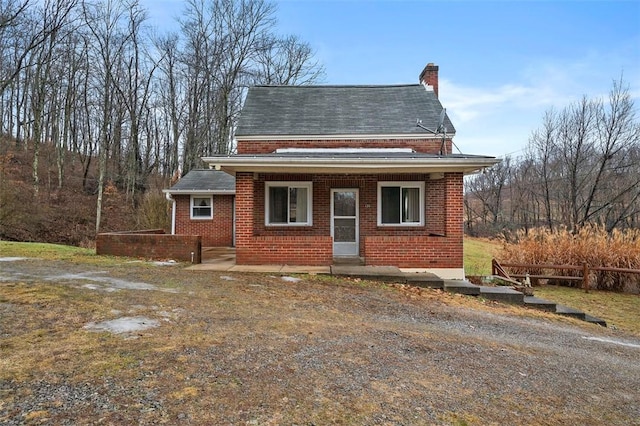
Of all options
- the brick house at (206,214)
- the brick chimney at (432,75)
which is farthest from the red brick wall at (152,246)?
the brick chimney at (432,75)

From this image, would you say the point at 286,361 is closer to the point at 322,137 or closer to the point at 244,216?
the point at 244,216

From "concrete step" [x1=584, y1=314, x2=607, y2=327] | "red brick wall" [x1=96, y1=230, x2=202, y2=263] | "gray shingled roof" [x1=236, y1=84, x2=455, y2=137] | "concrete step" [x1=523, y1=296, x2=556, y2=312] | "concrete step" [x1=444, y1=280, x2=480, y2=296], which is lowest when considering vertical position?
"concrete step" [x1=584, y1=314, x2=607, y2=327]

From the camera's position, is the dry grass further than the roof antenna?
No

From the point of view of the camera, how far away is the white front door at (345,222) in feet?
37.8

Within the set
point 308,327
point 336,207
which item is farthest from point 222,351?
point 336,207

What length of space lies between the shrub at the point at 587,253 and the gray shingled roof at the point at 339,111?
526cm

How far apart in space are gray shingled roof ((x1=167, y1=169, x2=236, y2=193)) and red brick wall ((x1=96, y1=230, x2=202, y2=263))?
15.1ft

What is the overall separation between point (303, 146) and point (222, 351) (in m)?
9.80

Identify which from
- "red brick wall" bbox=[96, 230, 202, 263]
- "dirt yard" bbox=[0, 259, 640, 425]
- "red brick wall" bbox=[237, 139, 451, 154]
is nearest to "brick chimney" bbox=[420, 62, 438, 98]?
"red brick wall" bbox=[237, 139, 451, 154]

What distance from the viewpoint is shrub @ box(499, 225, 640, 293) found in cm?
1241

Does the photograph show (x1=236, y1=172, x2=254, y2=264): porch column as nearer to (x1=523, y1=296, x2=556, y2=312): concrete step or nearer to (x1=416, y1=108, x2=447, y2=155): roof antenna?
(x1=416, y1=108, x2=447, y2=155): roof antenna

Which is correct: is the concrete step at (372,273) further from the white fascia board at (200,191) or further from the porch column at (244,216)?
the white fascia board at (200,191)

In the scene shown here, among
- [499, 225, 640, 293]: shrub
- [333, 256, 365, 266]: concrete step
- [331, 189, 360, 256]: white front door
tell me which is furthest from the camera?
[499, 225, 640, 293]: shrub

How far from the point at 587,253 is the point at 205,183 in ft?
49.9
